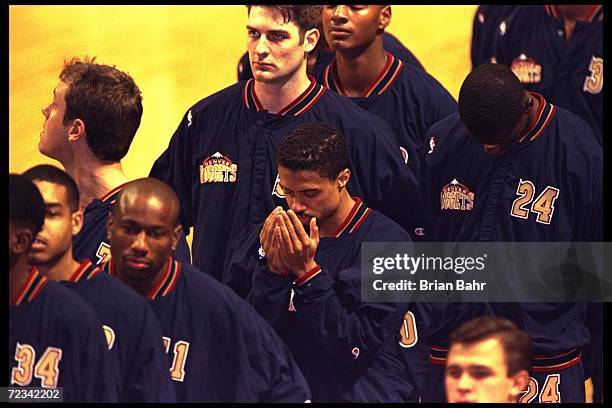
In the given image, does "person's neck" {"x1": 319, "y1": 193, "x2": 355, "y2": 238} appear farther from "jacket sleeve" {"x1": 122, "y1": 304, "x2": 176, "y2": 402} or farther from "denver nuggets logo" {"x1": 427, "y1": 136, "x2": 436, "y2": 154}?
"jacket sleeve" {"x1": 122, "y1": 304, "x2": 176, "y2": 402}

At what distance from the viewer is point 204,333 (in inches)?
257

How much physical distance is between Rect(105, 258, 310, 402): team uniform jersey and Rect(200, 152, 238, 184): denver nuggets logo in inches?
22.1

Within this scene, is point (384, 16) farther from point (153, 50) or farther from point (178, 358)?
point (153, 50)

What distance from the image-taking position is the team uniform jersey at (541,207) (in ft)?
22.6

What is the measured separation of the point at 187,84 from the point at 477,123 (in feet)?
9.10

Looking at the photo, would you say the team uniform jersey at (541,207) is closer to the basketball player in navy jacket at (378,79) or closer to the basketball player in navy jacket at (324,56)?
the basketball player in navy jacket at (378,79)

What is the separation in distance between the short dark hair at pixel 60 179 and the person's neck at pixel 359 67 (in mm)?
1548

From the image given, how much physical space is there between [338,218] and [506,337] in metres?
0.74

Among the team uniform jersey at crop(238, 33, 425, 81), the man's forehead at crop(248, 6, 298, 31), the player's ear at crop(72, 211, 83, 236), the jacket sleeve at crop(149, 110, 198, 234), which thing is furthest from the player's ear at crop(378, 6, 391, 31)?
the player's ear at crop(72, 211, 83, 236)

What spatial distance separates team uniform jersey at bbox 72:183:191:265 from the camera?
6.76m

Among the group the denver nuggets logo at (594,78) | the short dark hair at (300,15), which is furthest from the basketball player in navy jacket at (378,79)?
the denver nuggets logo at (594,78)

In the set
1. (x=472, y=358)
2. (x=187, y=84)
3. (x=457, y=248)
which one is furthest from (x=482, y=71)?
(x=187, y=84)

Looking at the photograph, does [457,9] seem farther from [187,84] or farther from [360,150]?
[360,150]

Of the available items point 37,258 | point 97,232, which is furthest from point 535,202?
point 37,258
